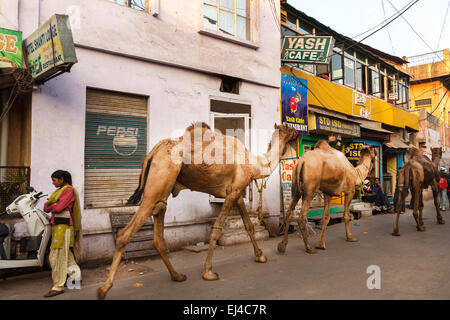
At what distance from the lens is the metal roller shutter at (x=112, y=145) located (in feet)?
20.9

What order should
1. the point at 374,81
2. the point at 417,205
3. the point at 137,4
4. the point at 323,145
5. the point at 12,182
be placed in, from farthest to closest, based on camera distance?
1. the point at 374,81
2. the point at 417,205
3. the point at 323,145
4. the point at 137,4
5. the point at 12,182

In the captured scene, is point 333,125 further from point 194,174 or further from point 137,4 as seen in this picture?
point 194,174

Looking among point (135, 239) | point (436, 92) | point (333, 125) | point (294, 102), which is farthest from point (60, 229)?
point (436, 92)

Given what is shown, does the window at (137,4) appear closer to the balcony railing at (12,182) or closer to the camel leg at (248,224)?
the balcony railing at (12,182)

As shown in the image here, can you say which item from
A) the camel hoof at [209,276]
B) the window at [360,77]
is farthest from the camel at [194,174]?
the window at [360,77]

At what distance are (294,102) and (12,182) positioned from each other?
780cm

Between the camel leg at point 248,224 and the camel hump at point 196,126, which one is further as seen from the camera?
the camel leg at point 248,224

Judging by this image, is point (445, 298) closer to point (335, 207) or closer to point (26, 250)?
point (26, 250)

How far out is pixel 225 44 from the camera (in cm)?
845

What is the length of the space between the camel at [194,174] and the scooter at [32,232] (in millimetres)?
1375

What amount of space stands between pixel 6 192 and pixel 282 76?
7.62m

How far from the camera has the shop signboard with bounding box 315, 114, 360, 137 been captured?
11.3m

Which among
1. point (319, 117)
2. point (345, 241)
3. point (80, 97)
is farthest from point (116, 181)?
point (319, 117)

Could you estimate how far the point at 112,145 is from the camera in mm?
6641
